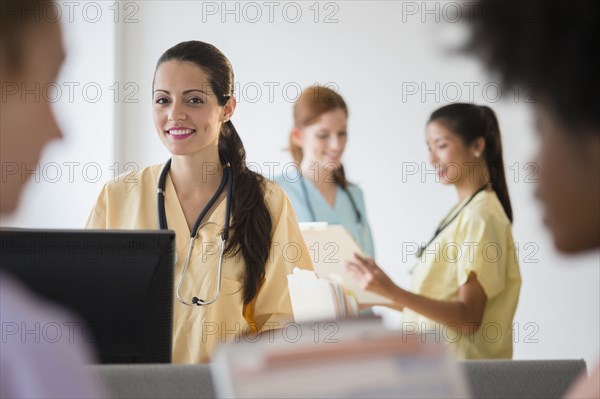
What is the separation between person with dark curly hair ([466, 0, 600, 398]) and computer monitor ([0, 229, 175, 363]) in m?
0.68

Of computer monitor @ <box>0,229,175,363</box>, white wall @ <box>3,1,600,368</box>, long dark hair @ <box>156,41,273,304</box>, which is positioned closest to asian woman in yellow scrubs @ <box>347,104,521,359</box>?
long dark hair @ <box>156,41,273,304</box>

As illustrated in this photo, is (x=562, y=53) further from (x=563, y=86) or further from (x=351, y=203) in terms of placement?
(x=351, y=203)

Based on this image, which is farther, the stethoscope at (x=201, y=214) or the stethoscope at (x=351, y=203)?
the stethoscope at (x=351, y=203)

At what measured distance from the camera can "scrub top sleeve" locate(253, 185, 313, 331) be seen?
1583 mm

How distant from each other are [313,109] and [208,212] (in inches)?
47.5

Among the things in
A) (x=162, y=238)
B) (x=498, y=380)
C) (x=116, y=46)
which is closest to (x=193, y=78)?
(x=162, y=238)

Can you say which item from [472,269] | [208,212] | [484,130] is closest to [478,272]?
[472,269]

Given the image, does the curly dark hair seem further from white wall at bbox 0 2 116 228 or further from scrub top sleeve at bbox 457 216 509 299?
white wall at bbox 0 2 116 228

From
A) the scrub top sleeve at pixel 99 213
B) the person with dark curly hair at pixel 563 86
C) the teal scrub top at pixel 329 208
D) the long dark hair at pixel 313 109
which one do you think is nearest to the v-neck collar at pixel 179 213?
the scrub top sleeve at pixel 99 213

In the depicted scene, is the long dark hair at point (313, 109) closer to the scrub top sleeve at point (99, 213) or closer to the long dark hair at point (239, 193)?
the long dark hair at point (239, 193)

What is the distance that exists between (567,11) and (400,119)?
3058 mm

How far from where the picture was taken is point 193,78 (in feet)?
5.76

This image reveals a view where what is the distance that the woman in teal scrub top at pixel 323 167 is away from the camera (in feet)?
8.81

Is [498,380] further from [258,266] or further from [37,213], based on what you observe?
[37,213]
